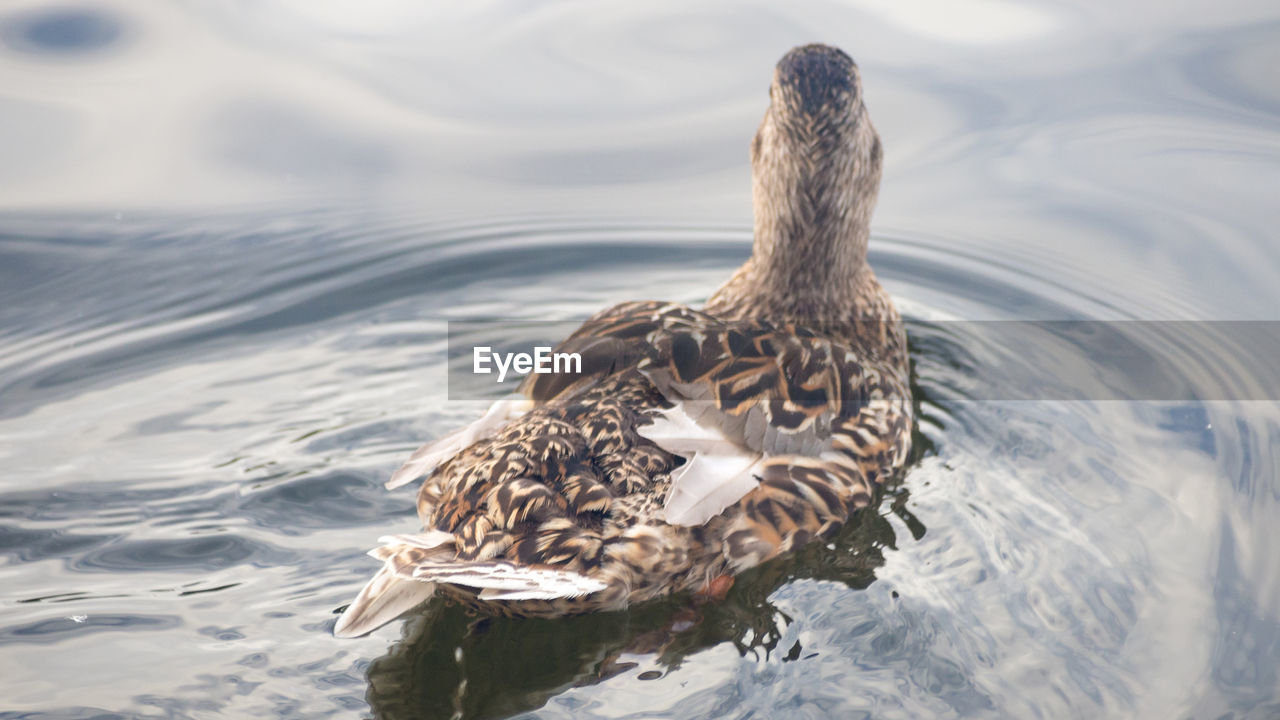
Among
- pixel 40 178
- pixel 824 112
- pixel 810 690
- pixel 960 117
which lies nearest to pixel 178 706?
pixel 810 690

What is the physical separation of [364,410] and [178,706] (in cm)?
198

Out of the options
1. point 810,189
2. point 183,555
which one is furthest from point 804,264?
point 183,555

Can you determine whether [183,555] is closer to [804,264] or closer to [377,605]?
[377,605]

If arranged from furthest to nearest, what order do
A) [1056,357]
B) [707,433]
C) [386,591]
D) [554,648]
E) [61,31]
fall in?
[61,31], [1056,357], [707,433], [554,648], [386,591]

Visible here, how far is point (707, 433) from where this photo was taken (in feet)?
13.5

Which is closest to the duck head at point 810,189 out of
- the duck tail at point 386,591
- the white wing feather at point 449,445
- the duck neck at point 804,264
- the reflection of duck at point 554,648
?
the duck neck at point 804,264

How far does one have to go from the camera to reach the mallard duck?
368 cm

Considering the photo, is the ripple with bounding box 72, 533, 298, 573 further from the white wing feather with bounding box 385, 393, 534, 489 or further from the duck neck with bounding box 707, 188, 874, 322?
the duck neck with bounding box 707, 188, 874, 322

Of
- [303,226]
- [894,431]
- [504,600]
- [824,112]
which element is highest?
[824,112]

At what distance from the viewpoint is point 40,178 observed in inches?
295

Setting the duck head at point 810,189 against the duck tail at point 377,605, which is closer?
the duck tail at point 377,605

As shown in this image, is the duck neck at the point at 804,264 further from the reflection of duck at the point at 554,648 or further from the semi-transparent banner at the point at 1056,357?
the reflection of duck at the point at 554,648

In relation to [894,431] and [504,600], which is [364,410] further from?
[894,431]

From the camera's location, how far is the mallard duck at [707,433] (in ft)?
12.1
